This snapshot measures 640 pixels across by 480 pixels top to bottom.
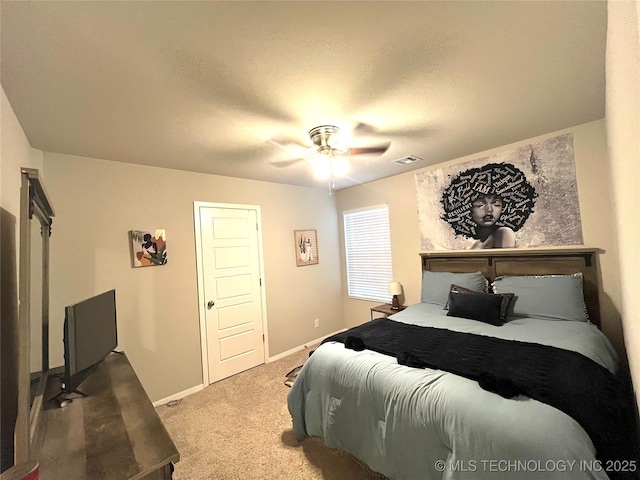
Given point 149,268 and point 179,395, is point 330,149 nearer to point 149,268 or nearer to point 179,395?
point 149,268

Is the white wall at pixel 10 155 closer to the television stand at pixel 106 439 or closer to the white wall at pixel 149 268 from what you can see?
the white wall at pixel 149 268

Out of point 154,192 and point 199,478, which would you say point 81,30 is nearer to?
point 154,192

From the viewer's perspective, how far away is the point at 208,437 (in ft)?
7.34

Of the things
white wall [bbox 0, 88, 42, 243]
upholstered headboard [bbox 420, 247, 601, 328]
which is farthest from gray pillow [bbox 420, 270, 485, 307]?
white wall [bbox 0, 88, 42, 243]

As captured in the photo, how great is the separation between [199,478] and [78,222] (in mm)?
2303

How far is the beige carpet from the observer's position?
184 cm

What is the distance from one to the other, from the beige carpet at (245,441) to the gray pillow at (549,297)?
193 centimetres

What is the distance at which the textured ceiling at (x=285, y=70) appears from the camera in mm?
1119

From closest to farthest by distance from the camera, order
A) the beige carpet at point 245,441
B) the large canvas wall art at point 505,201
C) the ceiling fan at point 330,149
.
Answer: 1. the beige carpet at point 245,441
2. the ceiling fan at point 330,149
3. the large canvas wall art at point 505,201

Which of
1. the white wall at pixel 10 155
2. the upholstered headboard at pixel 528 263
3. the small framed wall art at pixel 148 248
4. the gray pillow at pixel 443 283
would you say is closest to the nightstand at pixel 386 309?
the gray pillow at pixel 443 283

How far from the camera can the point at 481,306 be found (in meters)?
2.52

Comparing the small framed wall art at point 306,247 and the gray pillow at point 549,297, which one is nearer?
the gray pillow at point 549,297

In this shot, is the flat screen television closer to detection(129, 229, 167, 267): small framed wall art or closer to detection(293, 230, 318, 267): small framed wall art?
detection(129, 229, 167, 267): small framed wall art

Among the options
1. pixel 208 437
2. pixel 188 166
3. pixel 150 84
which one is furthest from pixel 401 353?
pixel 188 166
